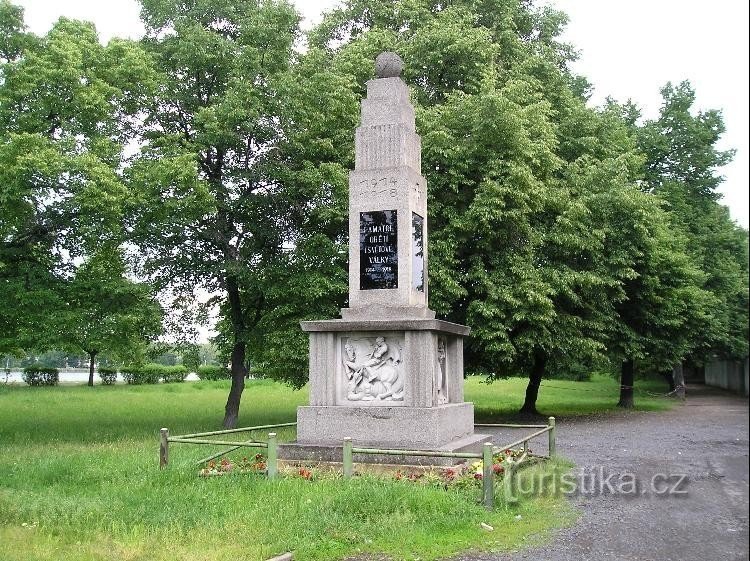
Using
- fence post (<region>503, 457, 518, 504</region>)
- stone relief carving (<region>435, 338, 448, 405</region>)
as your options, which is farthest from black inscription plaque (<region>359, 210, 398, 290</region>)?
fence post (<region>503, 457, 518, 504</region>)

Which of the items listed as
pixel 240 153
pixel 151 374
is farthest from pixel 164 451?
pixel 151 374

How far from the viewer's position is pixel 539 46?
94.7 feet

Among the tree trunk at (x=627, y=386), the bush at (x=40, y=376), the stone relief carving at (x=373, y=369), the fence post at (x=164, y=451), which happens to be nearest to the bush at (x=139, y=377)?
the bush at (x=40, y=376)

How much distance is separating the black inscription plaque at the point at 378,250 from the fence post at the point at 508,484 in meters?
3.69

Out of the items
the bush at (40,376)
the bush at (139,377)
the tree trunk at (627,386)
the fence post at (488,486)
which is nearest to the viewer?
the fence post at (488,486)

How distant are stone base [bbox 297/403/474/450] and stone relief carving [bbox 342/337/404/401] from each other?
310mm

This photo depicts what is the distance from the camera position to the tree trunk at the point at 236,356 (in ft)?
74.0

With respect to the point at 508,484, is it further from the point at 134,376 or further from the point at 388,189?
the point at 134,376

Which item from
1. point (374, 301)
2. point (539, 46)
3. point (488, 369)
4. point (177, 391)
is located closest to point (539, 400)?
point (488, 369)

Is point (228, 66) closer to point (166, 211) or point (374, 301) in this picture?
point (166, 211)

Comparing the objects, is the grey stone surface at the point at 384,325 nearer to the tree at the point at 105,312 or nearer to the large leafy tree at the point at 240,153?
the large leafy tree at the point at 240,153

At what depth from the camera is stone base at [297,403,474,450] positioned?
37.3 ft

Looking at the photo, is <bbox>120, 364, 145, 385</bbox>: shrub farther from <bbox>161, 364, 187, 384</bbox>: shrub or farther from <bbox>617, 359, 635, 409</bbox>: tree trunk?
<bbox>617, 359, 635, 409</bbox>: tree trunk

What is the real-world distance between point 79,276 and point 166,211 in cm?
283
